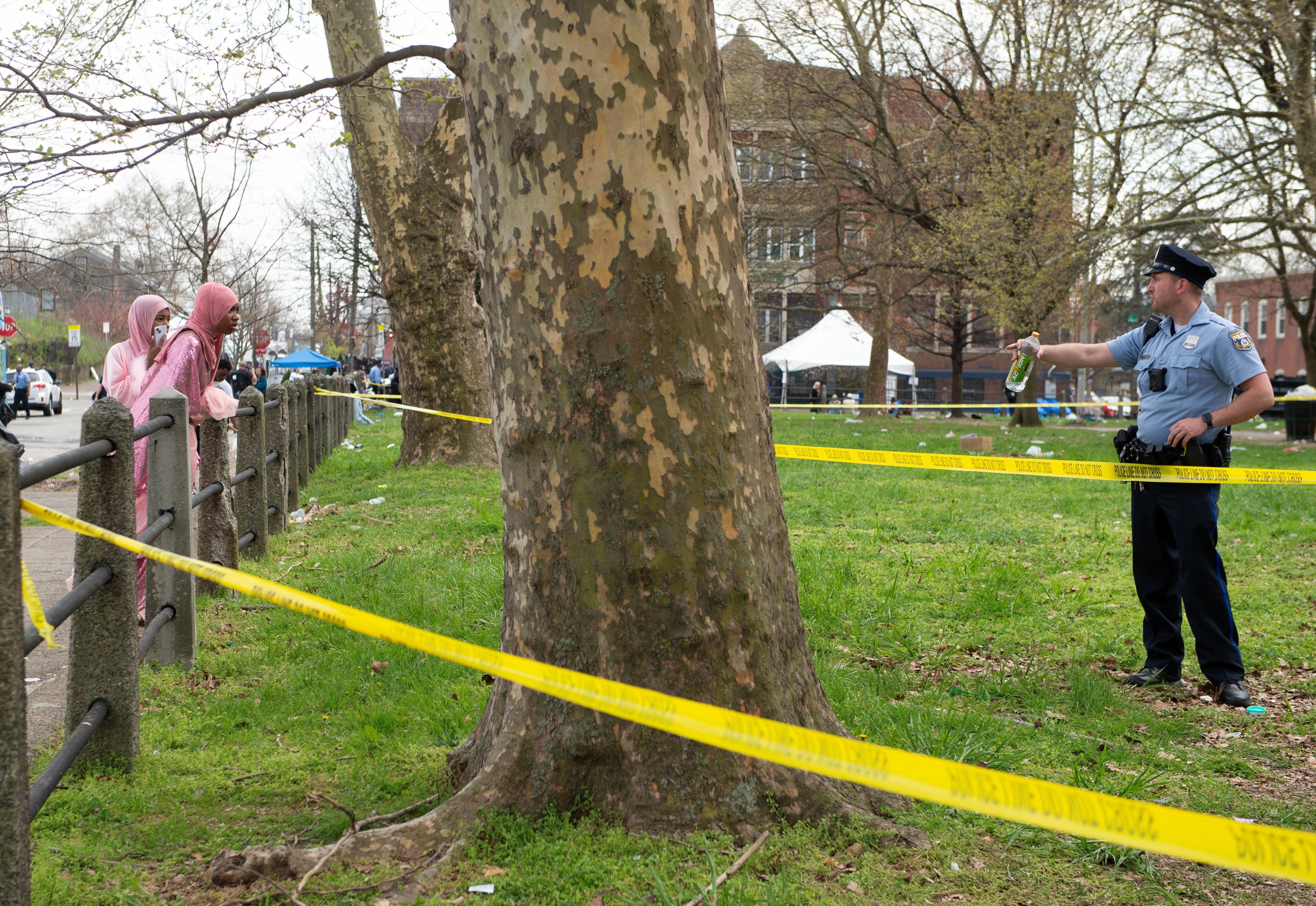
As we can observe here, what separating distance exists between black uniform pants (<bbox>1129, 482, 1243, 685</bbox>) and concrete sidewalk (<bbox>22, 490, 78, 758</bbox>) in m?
4.47

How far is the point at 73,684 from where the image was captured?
341 cm

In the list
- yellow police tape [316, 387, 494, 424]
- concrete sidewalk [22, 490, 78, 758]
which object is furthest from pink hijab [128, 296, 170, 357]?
yellow police tape [316, 387, 494, 424]

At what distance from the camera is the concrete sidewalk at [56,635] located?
4055mm

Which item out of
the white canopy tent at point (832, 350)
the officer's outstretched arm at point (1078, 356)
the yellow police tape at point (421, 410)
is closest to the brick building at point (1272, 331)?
the white canopy tent at point (832, 350)

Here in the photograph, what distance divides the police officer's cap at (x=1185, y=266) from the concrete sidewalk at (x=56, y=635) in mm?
4632

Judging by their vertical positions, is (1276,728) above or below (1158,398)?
below

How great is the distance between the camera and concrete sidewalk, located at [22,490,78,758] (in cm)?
405

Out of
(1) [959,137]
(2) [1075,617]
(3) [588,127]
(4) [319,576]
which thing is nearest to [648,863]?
(3) [588,127]

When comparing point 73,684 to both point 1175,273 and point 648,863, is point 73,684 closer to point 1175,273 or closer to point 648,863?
point 648,863

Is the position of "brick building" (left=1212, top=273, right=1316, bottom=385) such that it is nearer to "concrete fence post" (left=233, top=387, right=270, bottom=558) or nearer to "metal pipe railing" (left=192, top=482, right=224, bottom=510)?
"concrete fence post" (left=233, top=387, right=270, bottom=558)

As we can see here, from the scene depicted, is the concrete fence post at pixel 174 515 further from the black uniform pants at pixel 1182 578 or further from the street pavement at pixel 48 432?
the black uniform pants at pixel 1182 578

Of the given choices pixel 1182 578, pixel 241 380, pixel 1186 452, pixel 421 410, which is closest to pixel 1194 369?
pixel 1186 452

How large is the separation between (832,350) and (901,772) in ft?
124

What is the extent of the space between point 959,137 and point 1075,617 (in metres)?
20.8
